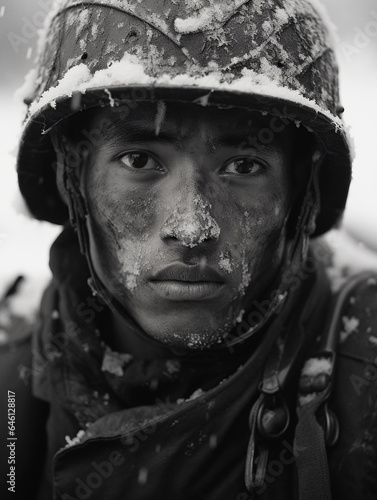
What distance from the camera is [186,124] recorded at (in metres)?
1.86

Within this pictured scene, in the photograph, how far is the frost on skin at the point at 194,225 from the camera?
5.83ft

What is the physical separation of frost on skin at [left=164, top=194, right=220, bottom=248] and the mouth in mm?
97

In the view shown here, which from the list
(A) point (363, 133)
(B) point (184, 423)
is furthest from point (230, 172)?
(A) point (363, 133)

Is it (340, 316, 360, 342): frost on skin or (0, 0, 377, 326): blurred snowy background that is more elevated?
(0, 0, 377, 326): blurred snowy background

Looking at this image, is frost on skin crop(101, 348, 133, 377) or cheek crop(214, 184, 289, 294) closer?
cheek crop(214, 184, 289, 294)

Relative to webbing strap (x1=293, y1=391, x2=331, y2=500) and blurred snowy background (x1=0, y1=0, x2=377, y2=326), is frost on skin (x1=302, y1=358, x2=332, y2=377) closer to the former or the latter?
webbing strap (x1=293, y1=391, x2=331, y2=500)

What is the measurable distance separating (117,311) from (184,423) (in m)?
0.46

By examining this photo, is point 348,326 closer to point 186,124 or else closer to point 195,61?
point 186,124

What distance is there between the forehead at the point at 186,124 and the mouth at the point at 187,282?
401 millimetres

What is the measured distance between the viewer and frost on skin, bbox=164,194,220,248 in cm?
178

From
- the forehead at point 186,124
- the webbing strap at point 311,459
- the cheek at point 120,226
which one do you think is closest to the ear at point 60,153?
the cheek at point 120,226

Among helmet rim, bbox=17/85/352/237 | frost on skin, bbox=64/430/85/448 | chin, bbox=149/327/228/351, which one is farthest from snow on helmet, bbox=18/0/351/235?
frost on skin, bbox=64/430/85/448

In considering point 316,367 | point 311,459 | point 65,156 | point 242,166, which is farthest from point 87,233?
point 311,459

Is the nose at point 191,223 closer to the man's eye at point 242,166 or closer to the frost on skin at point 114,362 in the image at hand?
the man's eye at point 242,166
